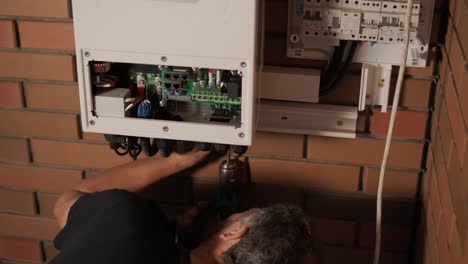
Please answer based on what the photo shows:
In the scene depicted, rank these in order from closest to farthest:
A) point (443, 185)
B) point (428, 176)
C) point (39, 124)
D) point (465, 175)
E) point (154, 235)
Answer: point (465, 175) < point (443, 185) < point (154, 235) < point (428, 176) < point (39, 124)

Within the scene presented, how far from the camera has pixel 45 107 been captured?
5.08 feet

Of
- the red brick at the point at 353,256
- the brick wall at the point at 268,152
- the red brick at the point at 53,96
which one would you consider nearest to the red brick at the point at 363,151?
the brick wall at the point at 268,152

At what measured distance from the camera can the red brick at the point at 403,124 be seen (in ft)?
4.47

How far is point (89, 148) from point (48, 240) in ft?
1.15

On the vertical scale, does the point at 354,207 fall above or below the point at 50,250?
above

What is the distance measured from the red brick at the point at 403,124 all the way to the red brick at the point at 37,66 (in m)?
0.76

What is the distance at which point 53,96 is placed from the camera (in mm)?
1527

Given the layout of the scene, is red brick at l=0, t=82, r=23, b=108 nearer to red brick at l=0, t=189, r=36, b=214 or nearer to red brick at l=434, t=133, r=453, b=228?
red brick at l=0, t=189, r=36, b=214

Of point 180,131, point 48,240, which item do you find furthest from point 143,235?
point 48,240

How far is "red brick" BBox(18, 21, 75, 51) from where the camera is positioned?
1.44 m

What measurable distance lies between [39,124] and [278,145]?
2.10ft

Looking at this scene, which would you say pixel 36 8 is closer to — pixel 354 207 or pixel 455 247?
pixel 354 207

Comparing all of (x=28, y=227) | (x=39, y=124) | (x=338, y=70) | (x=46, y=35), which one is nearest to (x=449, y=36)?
(x=338, y=70)

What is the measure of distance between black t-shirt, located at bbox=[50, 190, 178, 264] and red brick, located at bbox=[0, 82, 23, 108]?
39 centimetres
